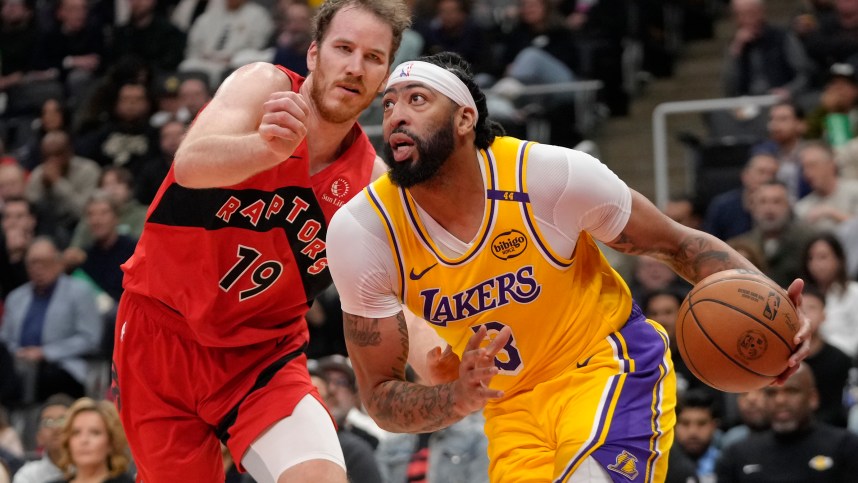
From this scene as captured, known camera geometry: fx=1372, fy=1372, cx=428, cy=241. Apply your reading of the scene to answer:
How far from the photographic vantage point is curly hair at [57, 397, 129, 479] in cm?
827

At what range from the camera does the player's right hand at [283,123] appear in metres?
4.65

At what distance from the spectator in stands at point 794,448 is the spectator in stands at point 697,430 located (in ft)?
1.19

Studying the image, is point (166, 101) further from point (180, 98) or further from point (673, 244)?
point (673, 244)

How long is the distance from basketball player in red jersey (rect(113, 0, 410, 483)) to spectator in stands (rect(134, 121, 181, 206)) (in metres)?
7.33

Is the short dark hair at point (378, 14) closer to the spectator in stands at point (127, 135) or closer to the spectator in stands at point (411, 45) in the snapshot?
the spectator in stands at point (411, 45)

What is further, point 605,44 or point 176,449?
point 605,44

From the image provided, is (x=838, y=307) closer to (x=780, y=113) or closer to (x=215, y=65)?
(x=780, y=113)

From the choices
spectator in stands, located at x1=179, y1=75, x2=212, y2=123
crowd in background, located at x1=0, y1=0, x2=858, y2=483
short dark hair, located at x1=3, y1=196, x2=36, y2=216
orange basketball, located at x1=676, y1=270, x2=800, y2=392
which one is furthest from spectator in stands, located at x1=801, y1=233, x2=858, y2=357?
short dark hair, located at x1=3, y1=196, x2=36, y2=216

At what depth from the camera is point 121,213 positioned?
12.5 meters

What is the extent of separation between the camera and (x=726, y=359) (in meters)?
4.91

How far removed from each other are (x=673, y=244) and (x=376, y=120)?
7510 mm

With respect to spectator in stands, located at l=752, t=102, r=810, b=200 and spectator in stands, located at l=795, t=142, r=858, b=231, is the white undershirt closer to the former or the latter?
spectator in stands, located at l=795, t=142, r=858, b=231

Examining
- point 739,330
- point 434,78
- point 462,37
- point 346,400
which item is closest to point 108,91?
point 462,37

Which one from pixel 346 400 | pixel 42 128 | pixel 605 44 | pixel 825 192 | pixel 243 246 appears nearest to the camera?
pixel 243 246
